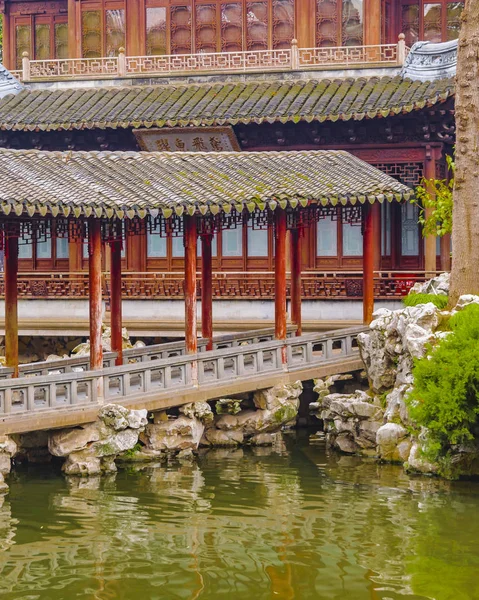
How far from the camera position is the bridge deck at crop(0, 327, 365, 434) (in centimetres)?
1565

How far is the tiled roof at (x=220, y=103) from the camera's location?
2244 cm

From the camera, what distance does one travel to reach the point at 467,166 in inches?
709

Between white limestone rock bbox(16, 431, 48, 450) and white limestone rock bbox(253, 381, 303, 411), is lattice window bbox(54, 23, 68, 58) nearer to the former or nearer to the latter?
white limestone rock bbox(253, 381, 303, 411)

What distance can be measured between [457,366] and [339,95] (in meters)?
9.27

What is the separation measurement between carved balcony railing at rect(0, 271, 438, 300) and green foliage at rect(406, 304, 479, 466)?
6.23 meters

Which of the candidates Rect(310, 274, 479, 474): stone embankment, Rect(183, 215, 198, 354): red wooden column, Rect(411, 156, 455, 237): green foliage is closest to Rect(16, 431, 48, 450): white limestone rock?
Rect(183, 215, 198, 354): red wooden column

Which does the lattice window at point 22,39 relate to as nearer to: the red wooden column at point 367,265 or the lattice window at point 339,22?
the lattice window at point 339,22

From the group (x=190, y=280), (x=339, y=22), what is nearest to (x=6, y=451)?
(x=190, y=280)

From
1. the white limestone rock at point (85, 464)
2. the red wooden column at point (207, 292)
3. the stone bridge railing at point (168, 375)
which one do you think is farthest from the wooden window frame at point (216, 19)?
the white limestone rock at point (85, 464)

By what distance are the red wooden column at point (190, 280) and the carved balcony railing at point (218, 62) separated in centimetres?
764

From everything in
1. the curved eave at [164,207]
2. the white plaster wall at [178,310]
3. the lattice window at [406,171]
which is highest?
the lattice window at [406,171]

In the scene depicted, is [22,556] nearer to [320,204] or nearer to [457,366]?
[457,366]

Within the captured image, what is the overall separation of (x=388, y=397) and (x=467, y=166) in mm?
Result: 3598

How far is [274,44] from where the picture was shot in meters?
25.1
